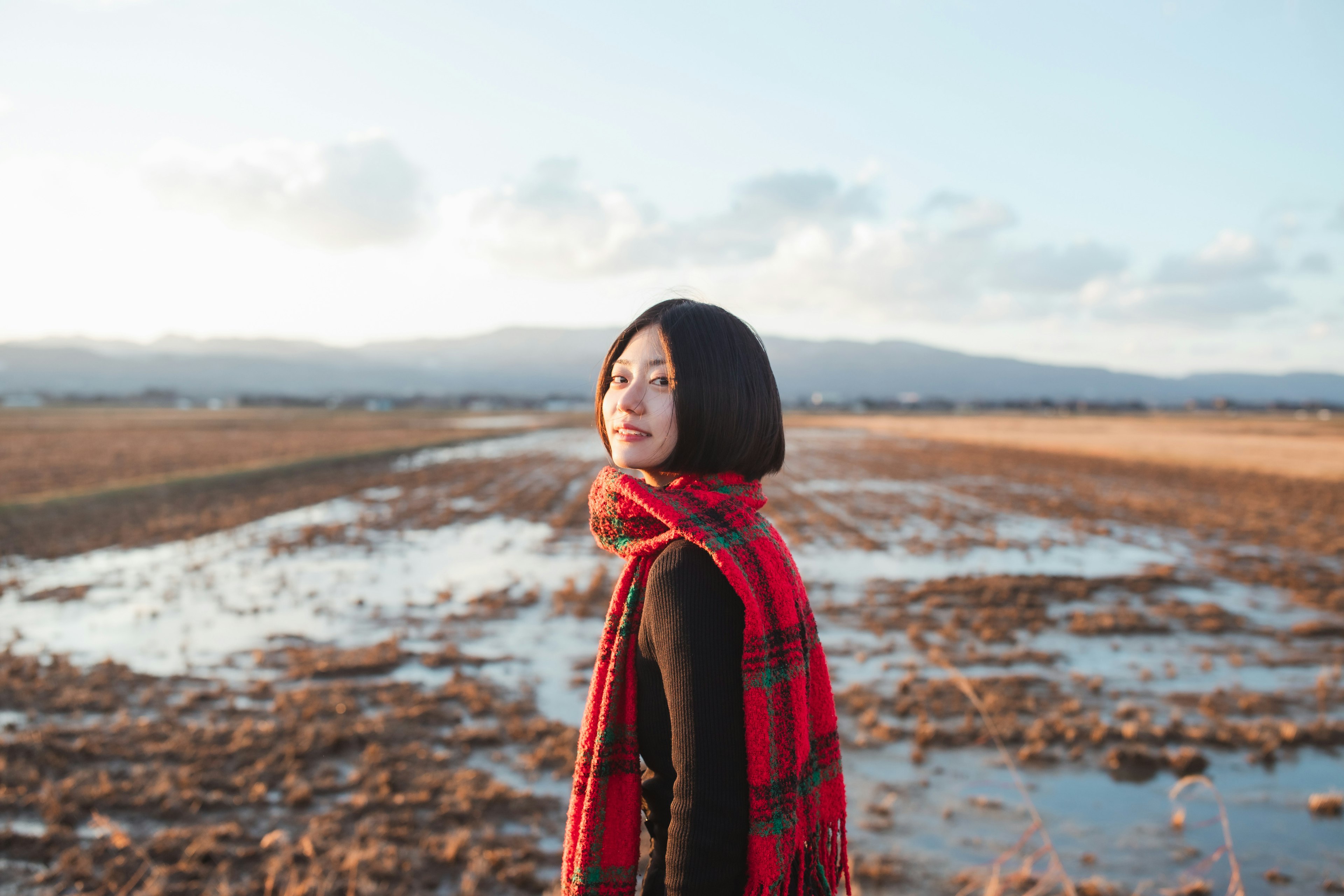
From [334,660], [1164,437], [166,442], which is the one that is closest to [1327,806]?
[334,660]

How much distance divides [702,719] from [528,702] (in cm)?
620

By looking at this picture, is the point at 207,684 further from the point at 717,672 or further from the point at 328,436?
the point at 328,436

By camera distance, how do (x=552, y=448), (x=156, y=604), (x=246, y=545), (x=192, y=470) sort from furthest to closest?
(x=552, y=448) < (x=192, y=470) < (x=246, y=545) < (x=156, y=604)

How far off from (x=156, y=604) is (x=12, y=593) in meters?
2.24

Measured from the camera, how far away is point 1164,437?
5178cm

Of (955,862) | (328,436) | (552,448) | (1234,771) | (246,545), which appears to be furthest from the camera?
(328,436)

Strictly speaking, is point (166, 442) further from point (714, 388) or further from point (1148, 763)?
point (714, 388)

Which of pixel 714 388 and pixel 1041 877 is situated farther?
pixel 1041 877

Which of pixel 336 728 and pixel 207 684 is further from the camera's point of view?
pixel 207 684

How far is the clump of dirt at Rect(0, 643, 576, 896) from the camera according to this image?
4.48 metres

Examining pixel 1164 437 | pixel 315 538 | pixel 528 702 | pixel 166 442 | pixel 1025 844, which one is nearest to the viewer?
pixel 1025 844

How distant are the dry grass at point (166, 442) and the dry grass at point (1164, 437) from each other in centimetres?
3349

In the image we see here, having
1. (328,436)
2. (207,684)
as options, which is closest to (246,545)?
(207,684)

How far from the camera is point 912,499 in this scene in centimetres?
2217
